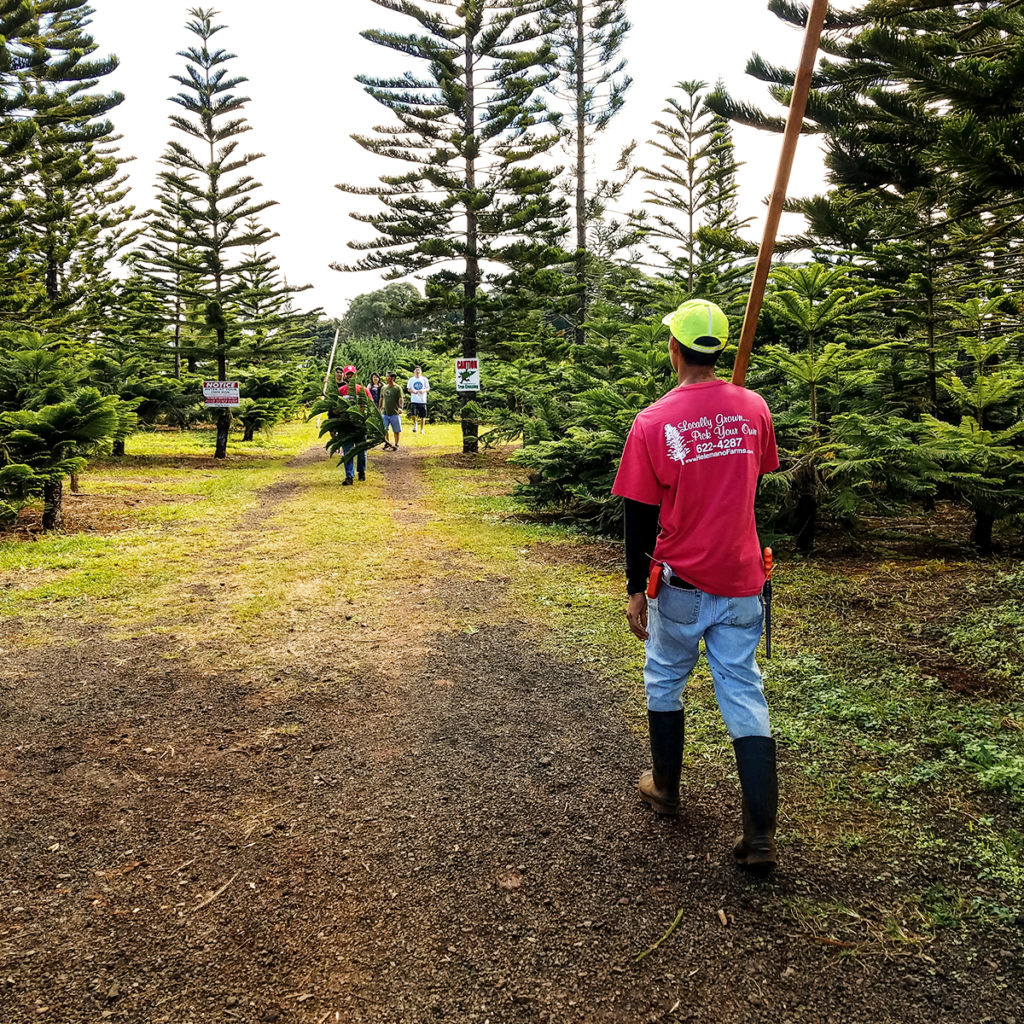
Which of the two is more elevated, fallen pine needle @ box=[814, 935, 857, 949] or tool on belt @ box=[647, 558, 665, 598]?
tool on belt @ box=[647, 558, 665, 598]

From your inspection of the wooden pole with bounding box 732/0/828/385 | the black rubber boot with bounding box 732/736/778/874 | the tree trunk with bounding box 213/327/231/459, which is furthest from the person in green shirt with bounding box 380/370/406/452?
the black rubber boot with bounding box 732/736/778/874

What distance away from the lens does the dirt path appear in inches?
79.5

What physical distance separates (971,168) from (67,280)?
1908cm

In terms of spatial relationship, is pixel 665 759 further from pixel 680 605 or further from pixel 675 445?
pixel 675 445

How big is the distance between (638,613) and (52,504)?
25.2 feet

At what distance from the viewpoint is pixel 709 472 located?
2582 mm

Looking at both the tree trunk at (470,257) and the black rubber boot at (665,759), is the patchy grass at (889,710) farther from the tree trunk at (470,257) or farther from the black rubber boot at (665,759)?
the tree trunk at (470,257)

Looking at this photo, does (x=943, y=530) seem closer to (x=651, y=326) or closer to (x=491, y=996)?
(x=651, y=326)

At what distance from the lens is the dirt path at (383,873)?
2.02 metres

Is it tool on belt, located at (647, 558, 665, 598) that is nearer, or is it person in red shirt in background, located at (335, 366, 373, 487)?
tool on belt, located at (647, 558, 665, 598)

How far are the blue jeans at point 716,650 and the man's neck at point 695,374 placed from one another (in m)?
0.76

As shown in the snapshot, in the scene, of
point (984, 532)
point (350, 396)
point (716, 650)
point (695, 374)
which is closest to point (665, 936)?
point (716, 650)

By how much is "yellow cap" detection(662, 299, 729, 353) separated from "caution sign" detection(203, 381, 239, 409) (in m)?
14.3

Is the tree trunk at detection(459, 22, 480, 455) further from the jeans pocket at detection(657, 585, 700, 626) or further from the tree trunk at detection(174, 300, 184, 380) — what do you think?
the jeans pocket at detection(657, 585, 700, 626)
